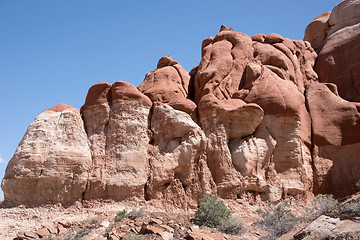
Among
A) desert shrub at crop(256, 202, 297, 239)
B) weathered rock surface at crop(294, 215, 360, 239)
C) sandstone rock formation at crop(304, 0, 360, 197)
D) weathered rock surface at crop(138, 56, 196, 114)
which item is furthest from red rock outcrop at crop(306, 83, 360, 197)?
weathered rock surface at crop(294, 215, 360, 239)

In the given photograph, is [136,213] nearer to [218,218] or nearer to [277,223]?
[218,218]

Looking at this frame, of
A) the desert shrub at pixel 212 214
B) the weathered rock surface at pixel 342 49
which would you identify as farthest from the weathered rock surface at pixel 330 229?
the weathered rock surface at pixel 342 49

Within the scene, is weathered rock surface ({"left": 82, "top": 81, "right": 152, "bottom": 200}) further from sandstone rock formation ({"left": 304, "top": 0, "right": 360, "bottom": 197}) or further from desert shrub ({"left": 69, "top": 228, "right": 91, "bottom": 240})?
sandstone rock formation ({"left": 304, "top": 0, "right": 360, "bottom": 197})

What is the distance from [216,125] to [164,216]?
5.60m

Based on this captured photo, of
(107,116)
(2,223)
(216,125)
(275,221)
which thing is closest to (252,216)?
(275,221)

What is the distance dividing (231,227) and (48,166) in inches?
287

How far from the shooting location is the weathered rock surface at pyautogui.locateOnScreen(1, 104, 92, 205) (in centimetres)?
1625

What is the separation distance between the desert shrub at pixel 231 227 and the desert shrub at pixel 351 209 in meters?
3.56

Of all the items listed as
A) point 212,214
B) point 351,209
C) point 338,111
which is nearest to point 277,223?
point 212,214

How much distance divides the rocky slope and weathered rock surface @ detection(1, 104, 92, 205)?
0.13ft

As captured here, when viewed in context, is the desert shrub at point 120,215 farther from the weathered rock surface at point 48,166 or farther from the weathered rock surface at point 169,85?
the weathered rock surface at point 169,85

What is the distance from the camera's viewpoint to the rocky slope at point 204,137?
16.8 m

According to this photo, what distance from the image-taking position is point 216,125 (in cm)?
1955

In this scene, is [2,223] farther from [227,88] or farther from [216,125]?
[227,88]
